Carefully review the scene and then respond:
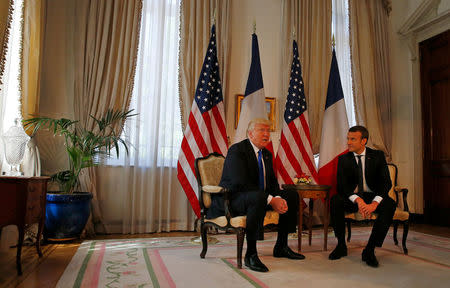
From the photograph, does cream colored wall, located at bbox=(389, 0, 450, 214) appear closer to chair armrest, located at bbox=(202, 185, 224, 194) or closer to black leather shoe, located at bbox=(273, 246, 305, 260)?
black leather shoe, located at bbox=(273, 246, 305, 260)

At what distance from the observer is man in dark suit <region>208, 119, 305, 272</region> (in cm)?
267

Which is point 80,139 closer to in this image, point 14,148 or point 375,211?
point 14,148

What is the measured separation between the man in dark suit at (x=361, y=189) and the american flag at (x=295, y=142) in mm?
1182

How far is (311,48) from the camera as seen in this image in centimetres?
534

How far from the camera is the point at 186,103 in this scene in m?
4.65

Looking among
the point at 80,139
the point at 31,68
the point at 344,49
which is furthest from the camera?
the point at 344,49

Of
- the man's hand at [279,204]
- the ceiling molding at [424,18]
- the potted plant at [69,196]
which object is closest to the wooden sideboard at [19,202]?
the potted plant at [69,196]

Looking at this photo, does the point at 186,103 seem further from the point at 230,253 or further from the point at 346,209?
the point at 346,209

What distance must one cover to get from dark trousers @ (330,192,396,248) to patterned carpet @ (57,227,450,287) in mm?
227

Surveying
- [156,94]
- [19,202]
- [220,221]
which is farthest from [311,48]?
[19,202]

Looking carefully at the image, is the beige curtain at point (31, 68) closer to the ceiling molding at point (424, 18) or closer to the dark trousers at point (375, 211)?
the dark trousers at point (375, 211)

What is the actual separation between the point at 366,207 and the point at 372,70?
351cm

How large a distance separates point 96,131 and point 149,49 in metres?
1.37

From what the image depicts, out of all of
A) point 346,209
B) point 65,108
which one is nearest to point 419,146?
point 346,209
